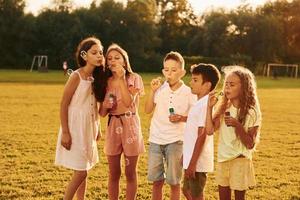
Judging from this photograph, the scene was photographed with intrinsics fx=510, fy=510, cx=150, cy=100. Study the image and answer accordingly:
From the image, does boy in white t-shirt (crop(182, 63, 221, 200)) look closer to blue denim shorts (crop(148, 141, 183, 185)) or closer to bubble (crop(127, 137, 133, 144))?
blue denim shorts (crop(148, 141, 183, 185))

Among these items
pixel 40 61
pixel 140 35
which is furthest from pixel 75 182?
pixel 140 35

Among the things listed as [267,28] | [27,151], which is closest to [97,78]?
[27,151]

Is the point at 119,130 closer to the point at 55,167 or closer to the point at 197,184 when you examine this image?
the point at 197,184

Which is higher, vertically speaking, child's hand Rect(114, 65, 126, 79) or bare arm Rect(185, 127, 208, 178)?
child's hand Rect(114, 65, 126, 79)

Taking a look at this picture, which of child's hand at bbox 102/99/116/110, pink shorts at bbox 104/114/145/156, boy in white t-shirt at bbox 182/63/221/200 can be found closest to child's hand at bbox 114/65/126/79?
child's hand at bbox 102/99/116/110

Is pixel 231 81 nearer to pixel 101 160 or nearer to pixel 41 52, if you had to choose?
pixel 101 160

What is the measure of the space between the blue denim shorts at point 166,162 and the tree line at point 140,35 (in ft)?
167

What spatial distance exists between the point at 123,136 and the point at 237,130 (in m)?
1.27

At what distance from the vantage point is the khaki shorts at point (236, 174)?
15.0ft

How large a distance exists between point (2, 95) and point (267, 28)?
4726 centimetres

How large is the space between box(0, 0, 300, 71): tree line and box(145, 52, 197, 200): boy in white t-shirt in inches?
2001

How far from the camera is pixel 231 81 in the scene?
15.4ft

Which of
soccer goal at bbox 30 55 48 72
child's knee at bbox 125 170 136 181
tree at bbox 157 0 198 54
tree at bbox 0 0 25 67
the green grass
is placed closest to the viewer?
child's knee at bbox 125 170 136 181

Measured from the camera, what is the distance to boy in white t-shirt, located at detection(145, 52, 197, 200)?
516 cm
